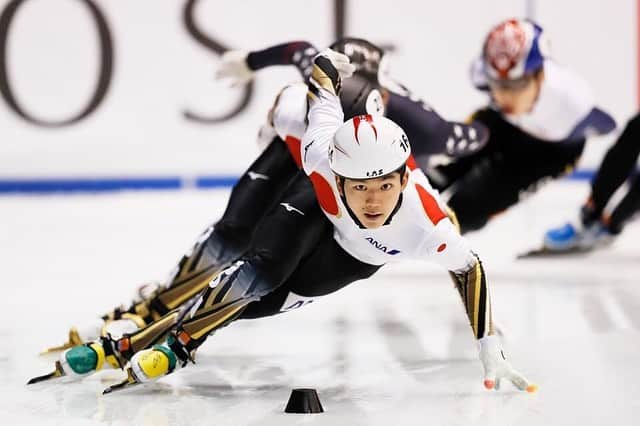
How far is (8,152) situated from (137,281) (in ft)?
9.18

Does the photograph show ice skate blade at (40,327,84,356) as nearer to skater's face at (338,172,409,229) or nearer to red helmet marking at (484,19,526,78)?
skater's face at (338,172,409,229)

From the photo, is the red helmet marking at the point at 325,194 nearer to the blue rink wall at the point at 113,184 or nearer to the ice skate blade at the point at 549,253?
the ice skate blade at the point at 549,253

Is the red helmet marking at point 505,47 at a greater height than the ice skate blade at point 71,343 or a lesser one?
greater

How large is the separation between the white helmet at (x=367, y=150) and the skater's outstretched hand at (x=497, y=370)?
1.96 feet

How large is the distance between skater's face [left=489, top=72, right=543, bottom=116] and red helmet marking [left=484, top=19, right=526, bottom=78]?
101 mm

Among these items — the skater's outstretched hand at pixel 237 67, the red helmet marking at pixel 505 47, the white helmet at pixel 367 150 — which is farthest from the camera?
the red helmet marking at pixel 505 47

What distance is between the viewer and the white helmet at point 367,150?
350cm

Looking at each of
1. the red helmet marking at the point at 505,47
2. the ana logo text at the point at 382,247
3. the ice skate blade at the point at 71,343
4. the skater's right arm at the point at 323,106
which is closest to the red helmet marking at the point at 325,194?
the skater's right arm at the point at 323,106

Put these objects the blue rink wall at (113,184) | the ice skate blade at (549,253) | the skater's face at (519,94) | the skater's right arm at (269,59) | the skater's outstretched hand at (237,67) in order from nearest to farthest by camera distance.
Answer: the skater's right arm at (269,59) → the skater's outstretched hand at (237,67) → the skater's face at (519,94) → the ice skate blade at (549,253) → the blue rink wall at (113,184)

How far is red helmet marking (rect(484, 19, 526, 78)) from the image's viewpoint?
5480mm

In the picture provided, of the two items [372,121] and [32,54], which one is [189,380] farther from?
[32,54]

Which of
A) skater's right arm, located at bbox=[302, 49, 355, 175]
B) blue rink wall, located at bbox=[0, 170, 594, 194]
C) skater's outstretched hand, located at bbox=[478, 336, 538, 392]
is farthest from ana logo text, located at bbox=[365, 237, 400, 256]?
blue rink wall, located at bbox=[0, 170, 594, 194]

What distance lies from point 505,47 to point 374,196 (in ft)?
7.05

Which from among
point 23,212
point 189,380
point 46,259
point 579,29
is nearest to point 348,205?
point 189,380
